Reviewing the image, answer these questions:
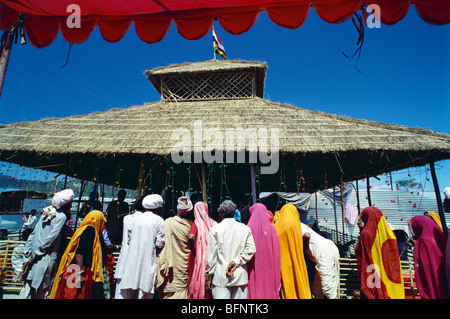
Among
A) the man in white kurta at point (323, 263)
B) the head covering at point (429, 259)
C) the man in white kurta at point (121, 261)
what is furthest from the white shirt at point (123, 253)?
the head covering at point (429, 259)

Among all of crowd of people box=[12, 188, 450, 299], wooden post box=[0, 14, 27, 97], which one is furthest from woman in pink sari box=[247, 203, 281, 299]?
wooden post box=[0, 14, 27, 97]

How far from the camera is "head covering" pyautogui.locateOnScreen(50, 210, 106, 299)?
3176 millimetres

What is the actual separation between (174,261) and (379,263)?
10.3 ft

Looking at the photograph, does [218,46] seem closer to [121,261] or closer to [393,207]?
[121,261]

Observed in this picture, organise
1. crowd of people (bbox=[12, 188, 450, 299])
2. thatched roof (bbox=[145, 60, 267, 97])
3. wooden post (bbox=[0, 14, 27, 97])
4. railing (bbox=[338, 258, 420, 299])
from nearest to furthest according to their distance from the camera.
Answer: crowd of people (bbox=[12, 188, 450, 299])
wooden post (bbox=[0, 14, 27, 97])
railing (bbox=[338, 258, 420, 299])
thatched roof (bbox=[145, 60, 267, 97])

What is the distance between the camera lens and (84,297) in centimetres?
319

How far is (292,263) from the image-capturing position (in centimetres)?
331

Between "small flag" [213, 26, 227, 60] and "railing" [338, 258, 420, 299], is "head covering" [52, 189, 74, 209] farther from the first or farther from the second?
"small flag" [213, 26, 227, 60]

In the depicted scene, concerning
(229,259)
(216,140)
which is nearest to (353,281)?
(229,259)

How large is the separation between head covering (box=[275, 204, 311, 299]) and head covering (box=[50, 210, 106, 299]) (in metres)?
2.81

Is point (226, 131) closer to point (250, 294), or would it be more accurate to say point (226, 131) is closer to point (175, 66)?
point (250, 294)

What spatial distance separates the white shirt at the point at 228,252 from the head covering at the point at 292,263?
0.67 meters

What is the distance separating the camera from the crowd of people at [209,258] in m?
3.07

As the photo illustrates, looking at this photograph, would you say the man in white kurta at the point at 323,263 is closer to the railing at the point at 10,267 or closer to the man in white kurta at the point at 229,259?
the man in white kurta at the point at 229,259
